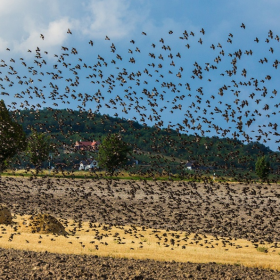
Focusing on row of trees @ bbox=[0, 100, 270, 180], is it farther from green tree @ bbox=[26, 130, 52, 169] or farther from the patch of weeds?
the patch of weeds

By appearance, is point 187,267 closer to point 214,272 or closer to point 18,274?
point 214,272

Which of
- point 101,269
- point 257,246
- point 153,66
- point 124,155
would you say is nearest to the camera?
point 101,269

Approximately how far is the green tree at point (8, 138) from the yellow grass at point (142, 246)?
176ft

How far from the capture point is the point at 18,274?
1571 centimetres

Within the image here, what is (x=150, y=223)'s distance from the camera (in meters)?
34.7

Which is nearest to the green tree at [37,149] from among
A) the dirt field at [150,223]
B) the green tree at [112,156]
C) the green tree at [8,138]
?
the green tree at [112,156]

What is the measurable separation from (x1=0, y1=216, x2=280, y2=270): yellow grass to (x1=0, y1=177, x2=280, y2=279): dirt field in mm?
374

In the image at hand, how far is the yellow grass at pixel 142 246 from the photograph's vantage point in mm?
19969

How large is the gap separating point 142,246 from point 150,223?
12.5m

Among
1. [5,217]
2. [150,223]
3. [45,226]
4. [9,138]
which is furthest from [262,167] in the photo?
[45,226]

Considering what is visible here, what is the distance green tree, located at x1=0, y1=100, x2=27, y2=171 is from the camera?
3115 inches

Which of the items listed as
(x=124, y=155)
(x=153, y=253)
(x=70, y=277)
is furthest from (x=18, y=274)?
(x=124, y=155)

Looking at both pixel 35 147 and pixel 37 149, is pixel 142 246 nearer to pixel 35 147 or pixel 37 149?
pixel 37 149

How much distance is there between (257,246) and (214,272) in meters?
8.25
